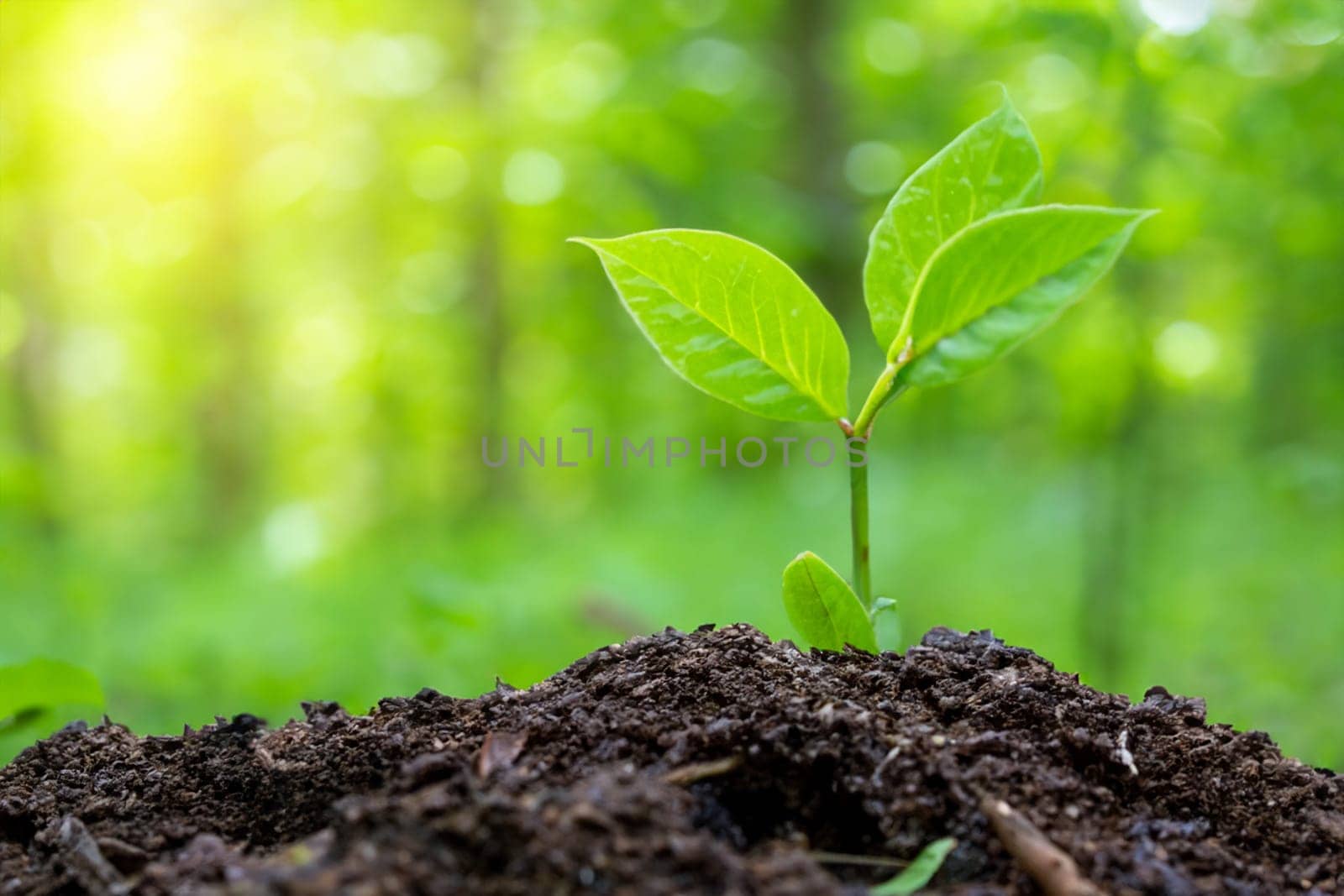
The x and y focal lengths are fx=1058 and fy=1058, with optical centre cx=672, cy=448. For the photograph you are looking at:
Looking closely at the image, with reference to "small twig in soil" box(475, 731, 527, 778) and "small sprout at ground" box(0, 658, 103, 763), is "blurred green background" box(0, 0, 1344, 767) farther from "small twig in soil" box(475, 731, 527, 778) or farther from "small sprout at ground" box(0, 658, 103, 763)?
"small twig in soil" box(475, 731, 527, 778)

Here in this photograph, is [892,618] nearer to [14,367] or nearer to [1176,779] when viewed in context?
[1176,779]

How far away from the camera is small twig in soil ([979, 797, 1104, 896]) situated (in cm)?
69

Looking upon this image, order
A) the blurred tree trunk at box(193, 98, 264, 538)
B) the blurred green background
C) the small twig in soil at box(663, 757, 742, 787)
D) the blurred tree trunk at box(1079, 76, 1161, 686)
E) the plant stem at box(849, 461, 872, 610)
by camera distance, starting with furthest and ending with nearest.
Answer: the blurred tree trunk at box(193, 98, 264, 538), the blurred green background, the blurred tree trunk at box(1079, 76, 1161, 686), the plant stem at box(849, 461, 872, 610), the small twig in soil at box(663, 757, 742, 787)

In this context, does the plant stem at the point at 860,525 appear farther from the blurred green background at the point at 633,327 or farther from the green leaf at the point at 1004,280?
the blurred green background at the point at 633,327

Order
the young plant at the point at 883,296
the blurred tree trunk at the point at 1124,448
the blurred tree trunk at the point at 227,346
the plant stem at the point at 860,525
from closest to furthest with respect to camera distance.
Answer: the young plant at the point at 883,296
the plant stem at the point at 860,525
the blurred tree trunk at the point at 1124,448
the blurred tree trunk at the point at 227,346

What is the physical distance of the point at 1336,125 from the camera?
301 centimetres

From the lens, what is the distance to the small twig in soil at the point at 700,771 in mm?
771

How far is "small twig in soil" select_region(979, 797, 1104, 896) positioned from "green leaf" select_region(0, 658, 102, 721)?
96 centimetres

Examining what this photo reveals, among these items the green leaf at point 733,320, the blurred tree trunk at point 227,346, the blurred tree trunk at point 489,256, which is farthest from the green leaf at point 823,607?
the blurred tree trunk at point 227,346

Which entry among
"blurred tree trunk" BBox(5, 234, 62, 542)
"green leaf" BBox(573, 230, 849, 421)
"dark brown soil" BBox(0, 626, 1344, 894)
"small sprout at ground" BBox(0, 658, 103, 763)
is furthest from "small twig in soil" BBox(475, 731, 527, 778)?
"blurred tree trunk" BBox(5, 234, 62, 542)

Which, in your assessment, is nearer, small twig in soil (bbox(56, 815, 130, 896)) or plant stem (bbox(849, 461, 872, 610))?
small twig in soil (bbox(56, 815, 130, 896))

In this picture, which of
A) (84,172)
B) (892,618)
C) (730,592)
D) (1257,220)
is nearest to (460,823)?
(892,618)

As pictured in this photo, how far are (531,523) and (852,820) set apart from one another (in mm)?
5413

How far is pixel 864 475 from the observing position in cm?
102
